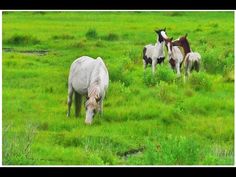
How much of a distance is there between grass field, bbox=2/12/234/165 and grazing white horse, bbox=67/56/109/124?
306 millimetres

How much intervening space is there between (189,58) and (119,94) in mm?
2117

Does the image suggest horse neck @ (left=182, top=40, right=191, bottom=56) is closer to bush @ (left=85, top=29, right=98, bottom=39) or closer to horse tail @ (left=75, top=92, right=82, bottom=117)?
bush @ (left=85, top=29, right=98, bottom=39)

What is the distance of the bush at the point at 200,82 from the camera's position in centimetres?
1908

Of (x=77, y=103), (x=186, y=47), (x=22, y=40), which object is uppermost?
(x=22, y=40)

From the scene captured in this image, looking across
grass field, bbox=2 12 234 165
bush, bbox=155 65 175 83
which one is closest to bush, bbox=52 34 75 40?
grass field, bbox=2 12 234 165

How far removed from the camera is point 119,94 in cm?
1848

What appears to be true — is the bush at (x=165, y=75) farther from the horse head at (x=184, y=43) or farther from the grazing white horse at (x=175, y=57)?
the horse head at (x=184, y=43)

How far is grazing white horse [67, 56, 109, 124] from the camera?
17219 millimetres

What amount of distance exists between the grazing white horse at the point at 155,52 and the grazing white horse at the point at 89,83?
196 cm

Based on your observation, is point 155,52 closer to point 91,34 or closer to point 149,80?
point 149,80

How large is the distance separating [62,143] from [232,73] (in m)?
4.47

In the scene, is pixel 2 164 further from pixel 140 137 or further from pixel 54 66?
pixel 54 66

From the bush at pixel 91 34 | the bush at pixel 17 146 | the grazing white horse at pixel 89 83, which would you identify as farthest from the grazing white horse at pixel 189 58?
the bush at pixel 17 146

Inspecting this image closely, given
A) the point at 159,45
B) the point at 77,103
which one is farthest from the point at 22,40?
the point at 159,45
